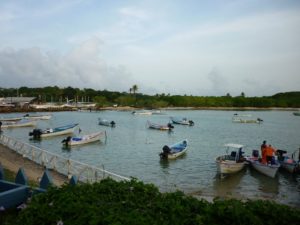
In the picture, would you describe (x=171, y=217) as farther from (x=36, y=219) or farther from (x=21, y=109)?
(x=21, y=109)

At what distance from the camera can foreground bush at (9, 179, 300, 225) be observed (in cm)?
638

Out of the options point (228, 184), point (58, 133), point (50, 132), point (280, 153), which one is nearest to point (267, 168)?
point (228, 184)

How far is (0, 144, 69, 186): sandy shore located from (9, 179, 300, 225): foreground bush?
428 inches

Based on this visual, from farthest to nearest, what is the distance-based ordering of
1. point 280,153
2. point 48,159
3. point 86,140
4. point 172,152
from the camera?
point 86,140 < point 172,152 < point 280,153 < point 48,159

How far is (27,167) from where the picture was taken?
74.9 ft

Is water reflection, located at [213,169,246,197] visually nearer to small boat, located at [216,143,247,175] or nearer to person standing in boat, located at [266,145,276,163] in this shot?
small boat, located at [216,143,247,175]

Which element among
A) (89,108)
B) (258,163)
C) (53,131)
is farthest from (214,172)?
(89,108)

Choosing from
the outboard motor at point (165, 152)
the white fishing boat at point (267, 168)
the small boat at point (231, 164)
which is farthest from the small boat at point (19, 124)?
the white fishing boat at point (267, 168)

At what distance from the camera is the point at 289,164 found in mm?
29016

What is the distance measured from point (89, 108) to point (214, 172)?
155403 mm

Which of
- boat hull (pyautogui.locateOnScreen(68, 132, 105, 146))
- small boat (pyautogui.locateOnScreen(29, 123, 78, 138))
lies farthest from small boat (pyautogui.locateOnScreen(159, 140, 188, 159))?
small boat (pyautogui.locateOnScreen(29, 123, 78, 138))

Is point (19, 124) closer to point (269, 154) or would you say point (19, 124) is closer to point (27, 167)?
point (27, 167)

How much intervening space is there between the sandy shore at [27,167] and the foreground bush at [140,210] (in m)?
10.9

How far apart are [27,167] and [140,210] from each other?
17.8 metres
